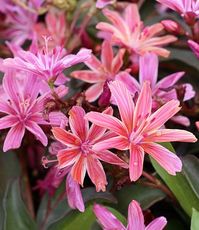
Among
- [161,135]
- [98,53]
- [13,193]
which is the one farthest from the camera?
[98,53]

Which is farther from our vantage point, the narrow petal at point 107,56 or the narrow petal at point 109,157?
the narrow petal at point 107,56

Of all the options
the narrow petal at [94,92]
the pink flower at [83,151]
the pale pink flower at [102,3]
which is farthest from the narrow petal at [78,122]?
the pale pink flower at [102,3]

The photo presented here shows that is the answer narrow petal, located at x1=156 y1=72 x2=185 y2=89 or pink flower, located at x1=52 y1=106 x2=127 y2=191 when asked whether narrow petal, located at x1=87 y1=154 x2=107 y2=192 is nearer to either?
pink flower, located at x1=52 y1=106 x2=127 y2=191

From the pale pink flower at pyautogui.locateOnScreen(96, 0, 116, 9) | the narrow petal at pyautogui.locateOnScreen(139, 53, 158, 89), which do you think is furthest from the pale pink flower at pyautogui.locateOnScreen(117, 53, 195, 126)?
the pale pink flower at pyautogui.locateOnScreen(96, 0, 116, 9)

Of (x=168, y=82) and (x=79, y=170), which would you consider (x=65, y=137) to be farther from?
(x=168, y=82)

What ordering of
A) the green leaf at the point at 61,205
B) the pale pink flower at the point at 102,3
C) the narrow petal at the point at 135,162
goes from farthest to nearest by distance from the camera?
the pale pink flower at the point at 102,3
the green leaf at the point at 61,205
the narrow petal at the point at 135,162

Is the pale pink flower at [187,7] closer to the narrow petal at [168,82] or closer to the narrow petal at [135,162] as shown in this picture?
the narrow petal at [168,82]

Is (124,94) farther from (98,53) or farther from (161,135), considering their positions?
(98,53)

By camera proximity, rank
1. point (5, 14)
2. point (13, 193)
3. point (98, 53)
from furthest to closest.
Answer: point (5, 14) < point (98, 53) < point (13, 193)

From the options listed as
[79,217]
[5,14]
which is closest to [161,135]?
[79,217]
